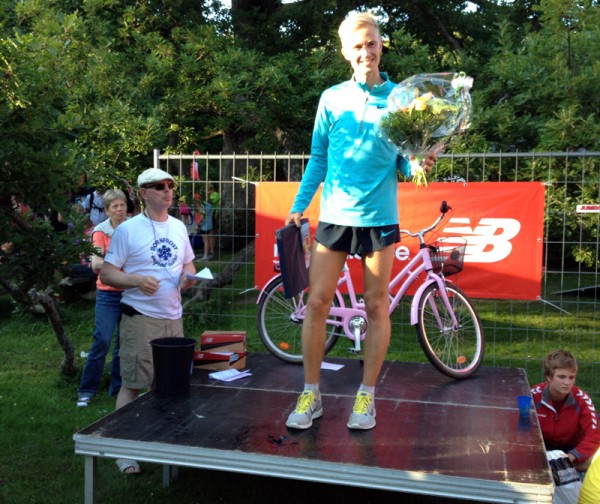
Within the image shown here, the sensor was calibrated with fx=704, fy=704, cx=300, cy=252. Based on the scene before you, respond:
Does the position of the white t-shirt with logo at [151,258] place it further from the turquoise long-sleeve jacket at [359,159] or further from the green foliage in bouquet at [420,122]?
the green foliage in bouquet at [420,122]

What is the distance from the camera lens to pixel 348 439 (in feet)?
11.5

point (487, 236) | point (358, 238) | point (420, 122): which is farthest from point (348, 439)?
point (487, 236)

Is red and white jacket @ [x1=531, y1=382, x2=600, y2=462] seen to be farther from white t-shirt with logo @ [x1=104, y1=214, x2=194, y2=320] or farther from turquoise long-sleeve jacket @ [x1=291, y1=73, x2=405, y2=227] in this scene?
white t-shirt with logo @ [x1=104, y1=214, x2=194, y2=320]

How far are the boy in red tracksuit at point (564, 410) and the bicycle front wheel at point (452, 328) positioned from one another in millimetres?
797

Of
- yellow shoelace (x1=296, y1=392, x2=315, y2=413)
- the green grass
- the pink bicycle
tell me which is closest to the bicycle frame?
the pink bicycle

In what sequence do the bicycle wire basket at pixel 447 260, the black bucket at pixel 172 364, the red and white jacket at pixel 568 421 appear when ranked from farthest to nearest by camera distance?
1. the bicycle wire basket at pixel 447 260
2. the black bucket at pixel 172 364
3. the red and white jacket at pixel 568 421

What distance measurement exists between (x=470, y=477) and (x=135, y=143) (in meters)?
5.28

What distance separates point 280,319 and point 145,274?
5.80ft

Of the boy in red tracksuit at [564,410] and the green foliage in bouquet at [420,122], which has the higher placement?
the green foliage in bouquet at [420,122]

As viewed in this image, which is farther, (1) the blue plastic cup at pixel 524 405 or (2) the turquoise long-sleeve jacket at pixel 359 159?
(1) the blue plastic cup at pixel 524 405

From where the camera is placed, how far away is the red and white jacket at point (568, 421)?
403 centimetres

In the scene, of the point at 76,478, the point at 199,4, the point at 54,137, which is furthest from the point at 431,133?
the point at 199,4

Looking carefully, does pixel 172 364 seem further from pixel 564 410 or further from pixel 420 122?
pixel 564 410

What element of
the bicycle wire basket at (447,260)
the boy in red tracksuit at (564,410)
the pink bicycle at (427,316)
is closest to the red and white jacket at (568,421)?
the boy in red tracksuit at (564,410)
